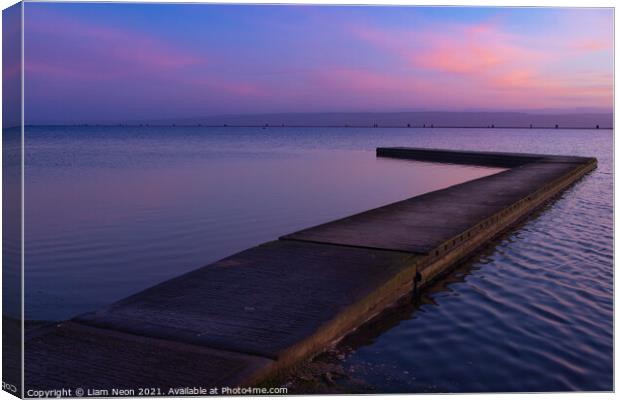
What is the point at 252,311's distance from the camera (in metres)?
7.03

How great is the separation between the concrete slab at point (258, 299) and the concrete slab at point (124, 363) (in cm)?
21

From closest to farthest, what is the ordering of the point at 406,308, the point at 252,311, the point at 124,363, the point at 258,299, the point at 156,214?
the point at 124,363 < the point at 252,311 < the point at 258,299 < the point at 406,308 < the point at 156,214

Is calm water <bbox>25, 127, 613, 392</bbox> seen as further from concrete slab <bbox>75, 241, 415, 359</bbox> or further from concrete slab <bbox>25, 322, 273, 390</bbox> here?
concrete slab <bbox>25, 322, 273, 390</bbox>

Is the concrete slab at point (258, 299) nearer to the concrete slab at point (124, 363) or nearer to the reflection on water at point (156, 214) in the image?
the concrete slab at point (124, 363)

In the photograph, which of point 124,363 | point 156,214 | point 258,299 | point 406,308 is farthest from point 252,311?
point 156,214

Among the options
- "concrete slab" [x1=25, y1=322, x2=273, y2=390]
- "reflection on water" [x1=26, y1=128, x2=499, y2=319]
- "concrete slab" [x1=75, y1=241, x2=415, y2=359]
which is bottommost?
"reflection on water" [x1=26, y1=128, x2=499, y2=319]

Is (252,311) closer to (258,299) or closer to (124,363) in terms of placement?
(258,299)

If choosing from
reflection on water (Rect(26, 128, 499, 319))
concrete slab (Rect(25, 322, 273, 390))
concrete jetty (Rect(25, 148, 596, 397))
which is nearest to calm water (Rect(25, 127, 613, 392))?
reflection on water (Rect(26, 128, 499, 319))

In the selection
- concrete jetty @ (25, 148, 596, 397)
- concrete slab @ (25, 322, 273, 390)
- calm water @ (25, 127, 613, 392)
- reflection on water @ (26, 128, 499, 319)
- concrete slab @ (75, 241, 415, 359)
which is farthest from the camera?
reflection on water @ (26, 128, 499, 319)

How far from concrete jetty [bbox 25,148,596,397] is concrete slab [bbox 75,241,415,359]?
13 millimetres

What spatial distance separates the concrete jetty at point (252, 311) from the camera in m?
5.46

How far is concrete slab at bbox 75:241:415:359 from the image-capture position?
630 centimetres

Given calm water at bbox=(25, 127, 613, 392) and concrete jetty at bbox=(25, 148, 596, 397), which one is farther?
calm water at bbox=(25, 127, 613, 392)

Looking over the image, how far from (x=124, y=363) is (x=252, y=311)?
5.87 feet
